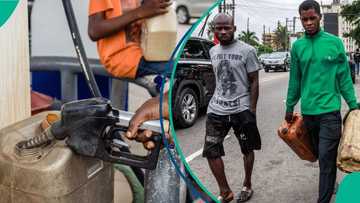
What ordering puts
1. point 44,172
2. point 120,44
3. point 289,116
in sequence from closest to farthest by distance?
1. point 289,116
2. point 120,44
3. point 44,172

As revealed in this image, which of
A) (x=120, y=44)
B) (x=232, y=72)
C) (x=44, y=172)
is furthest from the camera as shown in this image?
(x=44, y=172)

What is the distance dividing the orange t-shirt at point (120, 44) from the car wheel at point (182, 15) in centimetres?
14

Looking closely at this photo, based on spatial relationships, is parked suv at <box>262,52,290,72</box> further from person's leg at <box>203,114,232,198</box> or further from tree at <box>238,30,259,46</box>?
person's leg at <box>203,114,232,198</box>

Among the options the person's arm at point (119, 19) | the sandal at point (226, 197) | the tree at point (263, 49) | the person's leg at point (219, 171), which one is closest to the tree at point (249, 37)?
the tree at point (263, 49)

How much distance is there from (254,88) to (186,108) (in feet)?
0.61

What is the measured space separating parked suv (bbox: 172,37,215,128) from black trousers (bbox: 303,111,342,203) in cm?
31

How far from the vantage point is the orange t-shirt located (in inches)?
55.4

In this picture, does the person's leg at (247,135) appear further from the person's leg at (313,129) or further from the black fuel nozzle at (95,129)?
the black fuel nozzle at (95,129)

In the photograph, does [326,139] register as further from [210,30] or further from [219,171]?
[210,30]

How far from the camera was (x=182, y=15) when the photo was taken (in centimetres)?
129

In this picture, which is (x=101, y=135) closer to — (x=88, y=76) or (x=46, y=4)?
(x=88, y=76)

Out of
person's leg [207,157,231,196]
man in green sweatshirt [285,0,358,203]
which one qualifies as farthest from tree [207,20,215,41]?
person's leg [207,157,231,196]

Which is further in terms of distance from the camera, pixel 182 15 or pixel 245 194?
pixel 245 194

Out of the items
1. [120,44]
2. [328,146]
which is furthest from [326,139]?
[120,44]
